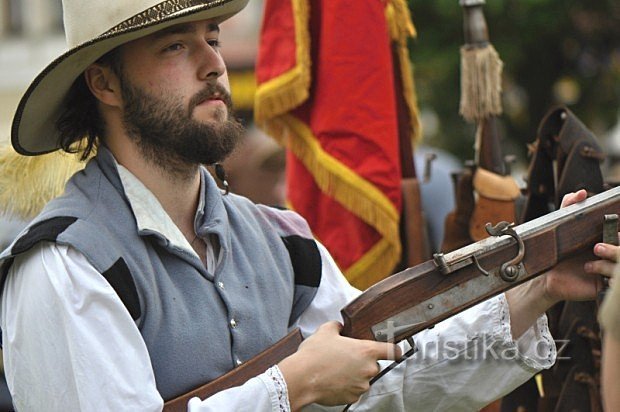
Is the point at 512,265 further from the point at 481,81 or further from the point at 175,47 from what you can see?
the point at 481,81

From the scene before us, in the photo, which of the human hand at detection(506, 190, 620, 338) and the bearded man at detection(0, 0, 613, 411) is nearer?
the bearded man at detection(0, 0, 613, 411)

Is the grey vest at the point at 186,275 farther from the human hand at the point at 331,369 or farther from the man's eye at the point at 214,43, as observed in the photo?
the man's eye at the point at 214,43

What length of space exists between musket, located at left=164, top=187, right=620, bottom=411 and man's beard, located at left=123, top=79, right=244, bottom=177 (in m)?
0.52

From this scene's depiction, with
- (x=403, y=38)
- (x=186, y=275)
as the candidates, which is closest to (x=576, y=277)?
→ (x=186, y=275)

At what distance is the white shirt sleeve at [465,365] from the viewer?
3.01 m

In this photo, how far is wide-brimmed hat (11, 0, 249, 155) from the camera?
2.83 meters

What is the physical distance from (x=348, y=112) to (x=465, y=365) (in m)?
1.46

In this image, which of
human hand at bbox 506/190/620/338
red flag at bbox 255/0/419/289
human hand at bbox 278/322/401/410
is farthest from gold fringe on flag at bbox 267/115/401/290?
human hand at bbox 278/322/401/410

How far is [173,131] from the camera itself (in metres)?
2.93

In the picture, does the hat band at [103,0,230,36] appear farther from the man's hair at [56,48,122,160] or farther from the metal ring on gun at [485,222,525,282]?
the metal ring on gun at [485,222,525,282]

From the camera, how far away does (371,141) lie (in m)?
4.28

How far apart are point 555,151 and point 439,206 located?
7.02 ft

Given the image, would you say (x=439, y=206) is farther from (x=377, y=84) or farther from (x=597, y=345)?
(x=597, y=345)

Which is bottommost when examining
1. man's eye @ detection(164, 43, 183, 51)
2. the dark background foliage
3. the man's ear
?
the dark background foliage
